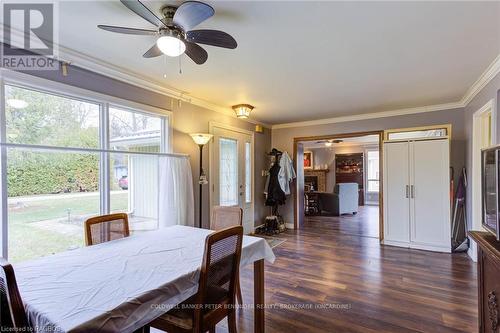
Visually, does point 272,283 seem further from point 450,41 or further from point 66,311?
point 450,41

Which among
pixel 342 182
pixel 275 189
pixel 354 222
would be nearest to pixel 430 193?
pixel 354 222

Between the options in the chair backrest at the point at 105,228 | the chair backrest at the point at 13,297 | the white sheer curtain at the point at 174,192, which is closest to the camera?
the chair backrest at the point at 13,297

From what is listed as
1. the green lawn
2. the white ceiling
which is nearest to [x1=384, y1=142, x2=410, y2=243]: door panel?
the white ceiling

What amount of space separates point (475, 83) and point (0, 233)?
16.3 feet

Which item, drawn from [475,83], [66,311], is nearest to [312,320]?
[66,311]

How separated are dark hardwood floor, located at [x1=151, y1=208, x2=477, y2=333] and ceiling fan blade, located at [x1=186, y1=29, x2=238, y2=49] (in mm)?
2185

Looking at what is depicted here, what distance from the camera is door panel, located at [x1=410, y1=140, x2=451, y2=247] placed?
12.4ft

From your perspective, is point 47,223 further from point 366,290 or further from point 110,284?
point 366,290

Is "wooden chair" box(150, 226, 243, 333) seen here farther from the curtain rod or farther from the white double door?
the white double door

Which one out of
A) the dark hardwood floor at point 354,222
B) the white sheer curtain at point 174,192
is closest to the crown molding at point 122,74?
the white sheer curtain at point 174,192

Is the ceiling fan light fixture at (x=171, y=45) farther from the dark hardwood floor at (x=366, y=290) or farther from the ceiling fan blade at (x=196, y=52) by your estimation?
the dark hardwood floor at (x=366, y=290)

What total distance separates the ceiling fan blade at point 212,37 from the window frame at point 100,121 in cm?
137

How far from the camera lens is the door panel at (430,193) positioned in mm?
3785

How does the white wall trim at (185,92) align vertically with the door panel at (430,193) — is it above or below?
above
